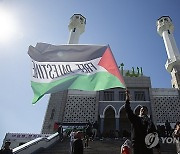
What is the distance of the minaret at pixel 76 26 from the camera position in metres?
33.8

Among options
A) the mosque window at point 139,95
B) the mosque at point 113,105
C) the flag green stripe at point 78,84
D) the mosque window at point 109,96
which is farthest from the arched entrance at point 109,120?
the flag green stripe at point 78,84

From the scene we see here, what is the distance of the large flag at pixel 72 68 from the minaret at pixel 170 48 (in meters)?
22.0

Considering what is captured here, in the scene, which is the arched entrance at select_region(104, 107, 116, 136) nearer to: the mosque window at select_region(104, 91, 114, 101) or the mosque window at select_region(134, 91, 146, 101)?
the mosque window at select_region(104, 91, 114, 101)

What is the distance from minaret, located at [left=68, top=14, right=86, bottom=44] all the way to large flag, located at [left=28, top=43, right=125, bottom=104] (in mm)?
26480

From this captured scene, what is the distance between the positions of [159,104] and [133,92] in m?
2.91

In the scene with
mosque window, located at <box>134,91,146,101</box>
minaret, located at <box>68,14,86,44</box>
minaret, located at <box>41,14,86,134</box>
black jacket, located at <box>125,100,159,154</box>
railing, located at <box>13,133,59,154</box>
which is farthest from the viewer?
minaret, located at <box>68,14,86,44</box>

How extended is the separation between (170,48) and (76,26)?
13371 mm

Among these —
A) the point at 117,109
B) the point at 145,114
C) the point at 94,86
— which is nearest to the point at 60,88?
the point at 94,86

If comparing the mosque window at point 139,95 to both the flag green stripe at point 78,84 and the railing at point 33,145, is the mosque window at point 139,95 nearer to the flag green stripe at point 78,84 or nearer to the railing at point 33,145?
the railing at point 33,145

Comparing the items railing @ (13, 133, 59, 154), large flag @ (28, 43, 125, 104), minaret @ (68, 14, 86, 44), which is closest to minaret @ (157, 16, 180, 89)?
minaret @ (68, 14, 86, 44)

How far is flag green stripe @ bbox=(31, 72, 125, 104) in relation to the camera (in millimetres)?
6027

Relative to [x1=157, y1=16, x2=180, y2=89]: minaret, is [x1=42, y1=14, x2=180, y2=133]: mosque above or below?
below

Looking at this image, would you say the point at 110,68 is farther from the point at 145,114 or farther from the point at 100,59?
the point at 145,114

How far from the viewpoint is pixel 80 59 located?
679 centimetres
